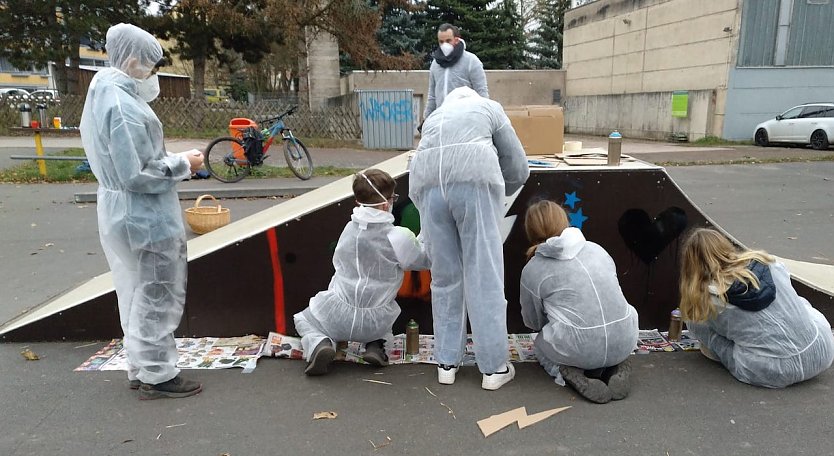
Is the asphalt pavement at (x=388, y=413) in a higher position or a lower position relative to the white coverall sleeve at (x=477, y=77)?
lower

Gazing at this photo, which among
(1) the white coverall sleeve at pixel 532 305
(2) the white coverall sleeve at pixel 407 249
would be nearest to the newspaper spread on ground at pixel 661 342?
(1) the white coverall sleeve at pixel 532 305

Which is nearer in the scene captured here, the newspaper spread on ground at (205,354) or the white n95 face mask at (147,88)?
the white n95 face mask at (147,88)

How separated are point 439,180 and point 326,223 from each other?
103cm

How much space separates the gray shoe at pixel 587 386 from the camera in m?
3.01

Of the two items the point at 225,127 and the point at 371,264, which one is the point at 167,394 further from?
the point at 225,127

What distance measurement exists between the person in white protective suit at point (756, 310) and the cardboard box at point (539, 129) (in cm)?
169

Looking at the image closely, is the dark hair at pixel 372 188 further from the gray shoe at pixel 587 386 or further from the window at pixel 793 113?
the window at pixel 793 113

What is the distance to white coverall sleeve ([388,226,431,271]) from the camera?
10.4ft

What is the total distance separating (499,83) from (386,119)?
9186 millimetres

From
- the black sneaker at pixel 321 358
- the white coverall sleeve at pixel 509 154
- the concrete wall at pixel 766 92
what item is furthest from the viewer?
the concrete wall at pixel 766 92

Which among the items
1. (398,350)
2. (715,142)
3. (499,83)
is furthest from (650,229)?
(499,83)

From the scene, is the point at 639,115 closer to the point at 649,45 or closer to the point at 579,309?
the point at 649,45

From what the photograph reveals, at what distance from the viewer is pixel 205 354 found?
3617 millimetres

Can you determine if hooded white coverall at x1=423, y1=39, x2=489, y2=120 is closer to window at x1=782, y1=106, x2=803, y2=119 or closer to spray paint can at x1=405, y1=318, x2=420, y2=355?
spray paint can at x1=405, y1=318, x2=420, y2=355
